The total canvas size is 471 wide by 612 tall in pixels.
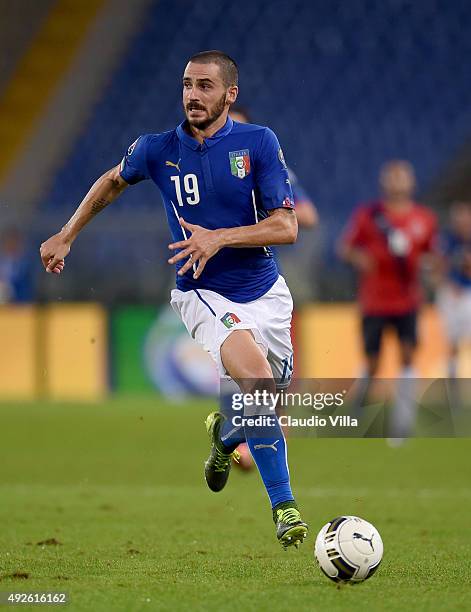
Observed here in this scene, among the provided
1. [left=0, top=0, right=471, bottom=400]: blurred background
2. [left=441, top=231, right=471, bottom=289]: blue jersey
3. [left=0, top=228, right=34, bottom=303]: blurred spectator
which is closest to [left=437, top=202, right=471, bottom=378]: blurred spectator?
[left=441, top=231, right=471, bottom=289]: blue jersey

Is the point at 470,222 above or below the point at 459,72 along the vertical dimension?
below

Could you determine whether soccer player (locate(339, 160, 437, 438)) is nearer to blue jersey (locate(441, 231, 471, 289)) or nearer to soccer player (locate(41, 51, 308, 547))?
blue jersey (locate(441, 231, 471, 289))

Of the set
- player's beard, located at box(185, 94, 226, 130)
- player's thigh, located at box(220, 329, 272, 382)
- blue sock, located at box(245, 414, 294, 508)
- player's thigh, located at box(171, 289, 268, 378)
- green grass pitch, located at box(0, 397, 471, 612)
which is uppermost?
player's beard, located at box(185, 94, 226, 130)

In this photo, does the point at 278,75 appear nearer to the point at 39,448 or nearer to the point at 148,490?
the point at 39,448

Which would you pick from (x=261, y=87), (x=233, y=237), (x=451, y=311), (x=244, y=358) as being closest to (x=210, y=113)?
(x=233, y=237)

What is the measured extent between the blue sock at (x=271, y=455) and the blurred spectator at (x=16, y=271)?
9193 mm

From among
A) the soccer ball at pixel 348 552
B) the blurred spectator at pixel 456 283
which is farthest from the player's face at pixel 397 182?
the soccer ball at pixel 348 552

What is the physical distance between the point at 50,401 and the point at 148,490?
5.91 m

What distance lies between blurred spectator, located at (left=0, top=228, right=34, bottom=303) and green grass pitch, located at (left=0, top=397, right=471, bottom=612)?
2696 mm

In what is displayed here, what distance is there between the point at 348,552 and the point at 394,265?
6652 millimetres

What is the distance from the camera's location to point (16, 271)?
14.0m

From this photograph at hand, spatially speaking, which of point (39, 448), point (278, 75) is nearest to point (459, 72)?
point (278, 75)

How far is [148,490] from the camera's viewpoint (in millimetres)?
7574

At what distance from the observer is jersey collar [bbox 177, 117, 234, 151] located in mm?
5191
